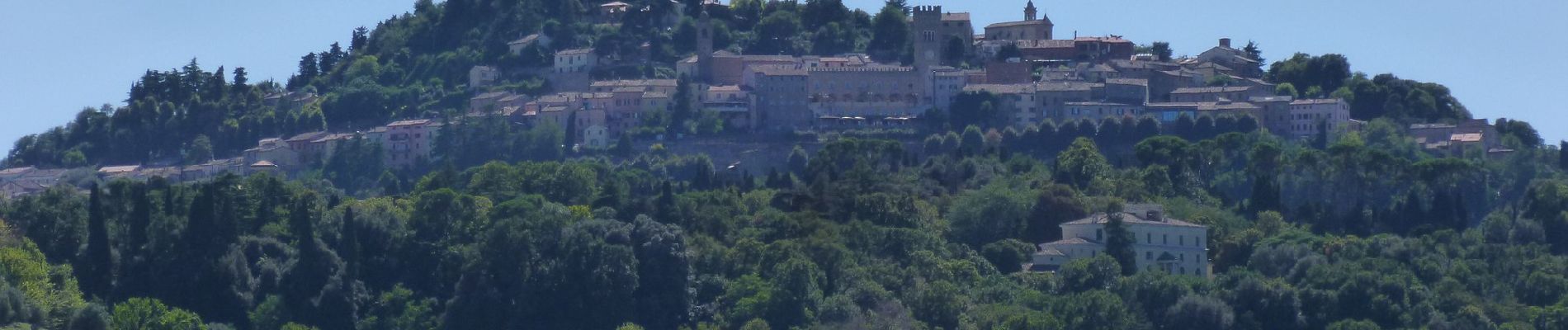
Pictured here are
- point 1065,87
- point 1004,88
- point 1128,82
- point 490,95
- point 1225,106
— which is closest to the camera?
point 1225,106

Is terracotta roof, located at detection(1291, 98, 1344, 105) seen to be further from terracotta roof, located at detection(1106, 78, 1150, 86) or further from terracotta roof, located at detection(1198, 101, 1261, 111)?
terracotta roof, located at detection(1106, 78, 1150, 86)

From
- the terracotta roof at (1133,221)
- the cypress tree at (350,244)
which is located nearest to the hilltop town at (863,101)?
the terracotta roof at (1133,221)

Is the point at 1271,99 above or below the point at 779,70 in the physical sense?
below

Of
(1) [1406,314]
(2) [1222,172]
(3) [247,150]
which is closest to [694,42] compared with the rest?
(3) [247,150]

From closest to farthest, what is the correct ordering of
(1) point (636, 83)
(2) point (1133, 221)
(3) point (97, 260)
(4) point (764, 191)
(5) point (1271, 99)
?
(3) point (97, 260) < (2) point (1133, 221) < (4) point (764, 191) < (5) point (1271, 99) < (1) point (636, 83)

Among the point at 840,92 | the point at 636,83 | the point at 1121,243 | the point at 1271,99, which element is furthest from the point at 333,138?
the point at 1121,243

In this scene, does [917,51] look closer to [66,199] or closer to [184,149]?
[184,149]

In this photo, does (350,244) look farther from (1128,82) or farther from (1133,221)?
(1128,82)
